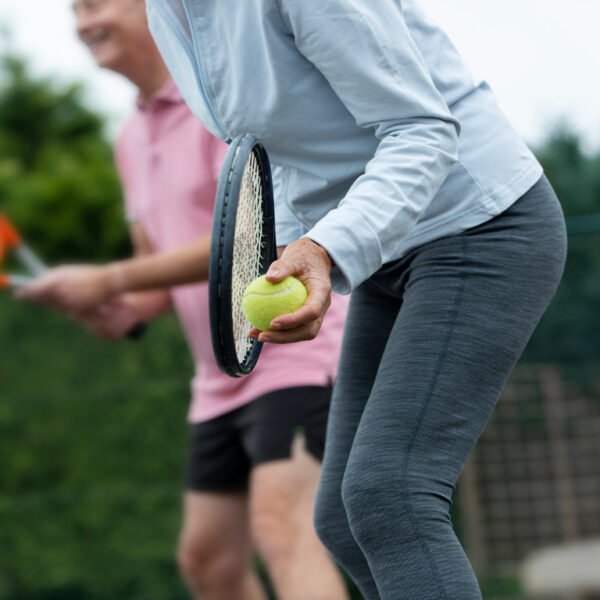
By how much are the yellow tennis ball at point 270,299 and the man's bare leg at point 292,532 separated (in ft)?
4.07

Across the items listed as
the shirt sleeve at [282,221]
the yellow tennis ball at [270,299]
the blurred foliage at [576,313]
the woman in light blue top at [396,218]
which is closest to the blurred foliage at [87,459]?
the blurred foliage at [576,313]

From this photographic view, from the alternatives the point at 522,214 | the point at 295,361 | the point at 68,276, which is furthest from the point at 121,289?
the point at 522,214

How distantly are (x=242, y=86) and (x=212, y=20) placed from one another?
0.38ft

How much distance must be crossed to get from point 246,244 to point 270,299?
23cm

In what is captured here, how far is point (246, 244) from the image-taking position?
1.77 meters

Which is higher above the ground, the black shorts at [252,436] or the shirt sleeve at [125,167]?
the shirt sleeve at [125,167]

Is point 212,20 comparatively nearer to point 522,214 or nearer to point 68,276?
point 522,214

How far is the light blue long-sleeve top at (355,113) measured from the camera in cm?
160

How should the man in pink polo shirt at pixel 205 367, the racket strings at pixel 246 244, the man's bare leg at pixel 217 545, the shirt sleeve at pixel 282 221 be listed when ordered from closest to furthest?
the racket strings at pixel 246 244
the shirt sleeve at pixel 282 221
the man in pink polo shirt at pixel 205 367
the man's bare leg at pixel 217 545

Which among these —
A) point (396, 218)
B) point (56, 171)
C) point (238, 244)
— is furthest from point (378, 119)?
point (56, 171)

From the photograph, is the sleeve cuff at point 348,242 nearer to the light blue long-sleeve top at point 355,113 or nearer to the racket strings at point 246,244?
the light blue long-sleeve top at point 355,113

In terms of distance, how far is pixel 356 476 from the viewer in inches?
65.1

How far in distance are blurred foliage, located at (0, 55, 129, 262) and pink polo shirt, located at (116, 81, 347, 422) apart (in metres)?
3.08

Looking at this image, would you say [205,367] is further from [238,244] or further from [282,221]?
[238,244]
